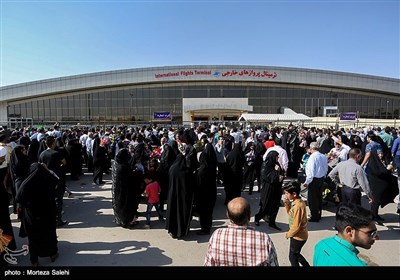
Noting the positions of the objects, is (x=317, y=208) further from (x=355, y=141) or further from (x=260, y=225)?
(x=355, y=141)

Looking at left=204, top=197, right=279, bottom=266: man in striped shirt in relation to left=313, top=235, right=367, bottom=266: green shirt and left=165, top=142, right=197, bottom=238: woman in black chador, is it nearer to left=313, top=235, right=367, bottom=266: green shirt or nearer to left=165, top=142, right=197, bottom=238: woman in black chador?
left=313, top=235, right=367, bottom=266: green shirt

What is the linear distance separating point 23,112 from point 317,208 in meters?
51.2

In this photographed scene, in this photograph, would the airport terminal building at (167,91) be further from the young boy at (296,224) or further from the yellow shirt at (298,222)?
the yellow shirt at (298,222)

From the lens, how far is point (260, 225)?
17.9 ft

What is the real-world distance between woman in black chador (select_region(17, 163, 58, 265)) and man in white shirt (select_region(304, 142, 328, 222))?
5.07 m

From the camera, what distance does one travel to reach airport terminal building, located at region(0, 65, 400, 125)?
42156mm

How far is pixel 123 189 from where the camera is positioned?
5125 millimetres

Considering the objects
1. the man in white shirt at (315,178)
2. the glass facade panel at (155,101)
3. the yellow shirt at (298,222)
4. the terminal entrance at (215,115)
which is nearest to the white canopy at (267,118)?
the terminal entrance at (215,115)

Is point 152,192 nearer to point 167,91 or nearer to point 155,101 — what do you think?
point 155,101

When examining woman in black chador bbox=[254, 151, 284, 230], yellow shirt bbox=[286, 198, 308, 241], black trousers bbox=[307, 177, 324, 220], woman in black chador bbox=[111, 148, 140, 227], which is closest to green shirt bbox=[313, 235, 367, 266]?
yellow shirt bbox=[286, 198, 308, 241]

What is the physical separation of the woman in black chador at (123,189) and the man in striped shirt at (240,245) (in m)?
3.53

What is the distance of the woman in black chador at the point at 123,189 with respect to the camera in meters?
5.09

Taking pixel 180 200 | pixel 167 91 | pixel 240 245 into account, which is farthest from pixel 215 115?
pixel 240 245
